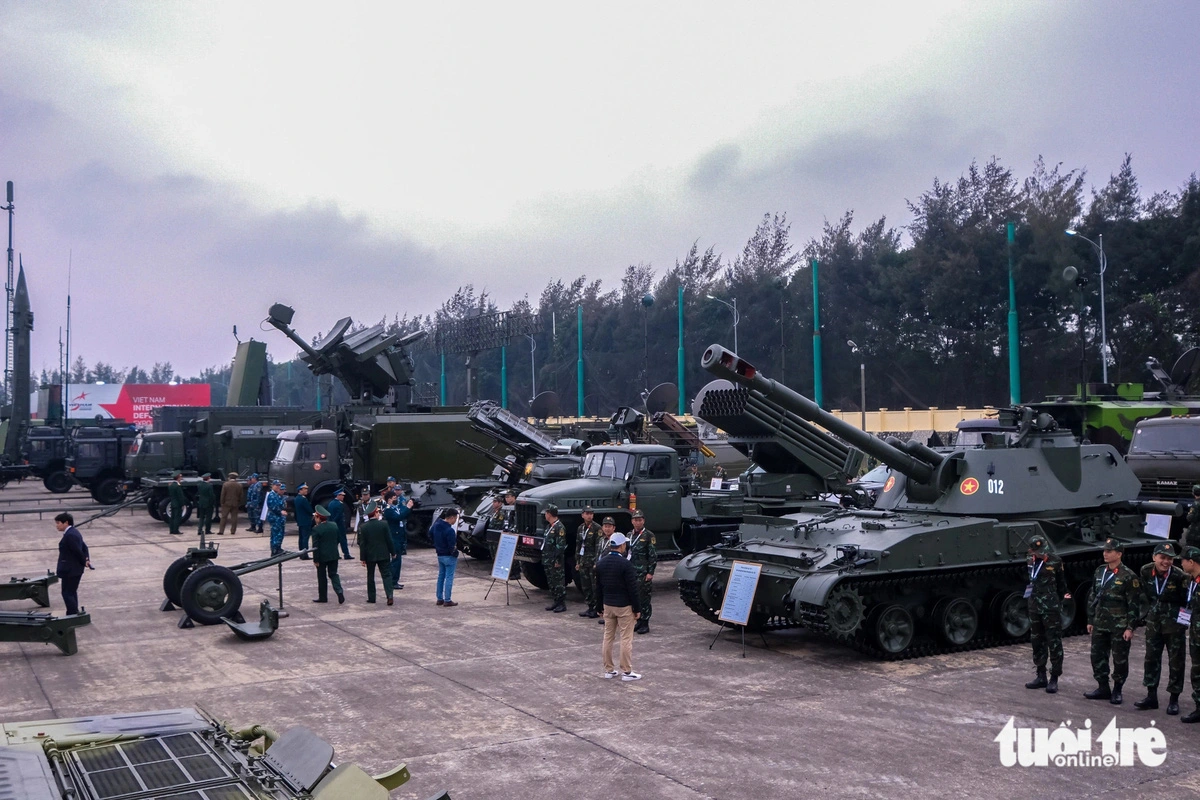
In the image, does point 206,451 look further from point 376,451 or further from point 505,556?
point 505,556

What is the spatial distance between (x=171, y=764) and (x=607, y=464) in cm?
1266

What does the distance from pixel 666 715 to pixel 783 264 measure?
5449 centimetres

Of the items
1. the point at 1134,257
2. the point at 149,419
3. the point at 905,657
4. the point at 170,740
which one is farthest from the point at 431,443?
the point at 149,419

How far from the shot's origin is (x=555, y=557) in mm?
14734

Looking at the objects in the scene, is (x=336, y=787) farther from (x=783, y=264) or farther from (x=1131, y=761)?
(x=783, y=264)

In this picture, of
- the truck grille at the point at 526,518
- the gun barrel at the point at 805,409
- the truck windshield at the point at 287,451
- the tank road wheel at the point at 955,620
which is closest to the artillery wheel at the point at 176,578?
the truck grille at the point at 526,518

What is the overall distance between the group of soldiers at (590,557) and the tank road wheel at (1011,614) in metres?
4.05

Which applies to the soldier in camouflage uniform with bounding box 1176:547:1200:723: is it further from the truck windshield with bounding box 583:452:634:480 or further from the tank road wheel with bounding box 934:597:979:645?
the truck windshield with bounding box 583:452:634:480

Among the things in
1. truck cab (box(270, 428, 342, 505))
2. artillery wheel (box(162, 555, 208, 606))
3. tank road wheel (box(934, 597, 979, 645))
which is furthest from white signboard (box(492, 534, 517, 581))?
truck cab (box(270, 428, 342, 505))

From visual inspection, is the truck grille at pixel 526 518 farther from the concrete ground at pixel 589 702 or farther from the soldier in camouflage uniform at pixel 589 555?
the soldier in camouflage uniform at pixel 589 555

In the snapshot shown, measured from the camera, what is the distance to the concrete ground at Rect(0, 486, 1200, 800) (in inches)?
287

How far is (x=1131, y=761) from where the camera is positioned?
7645mm

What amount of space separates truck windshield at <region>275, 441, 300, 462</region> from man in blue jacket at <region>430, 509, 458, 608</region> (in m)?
11.8

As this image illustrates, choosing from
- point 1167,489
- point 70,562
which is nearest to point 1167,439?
point 1167,489
